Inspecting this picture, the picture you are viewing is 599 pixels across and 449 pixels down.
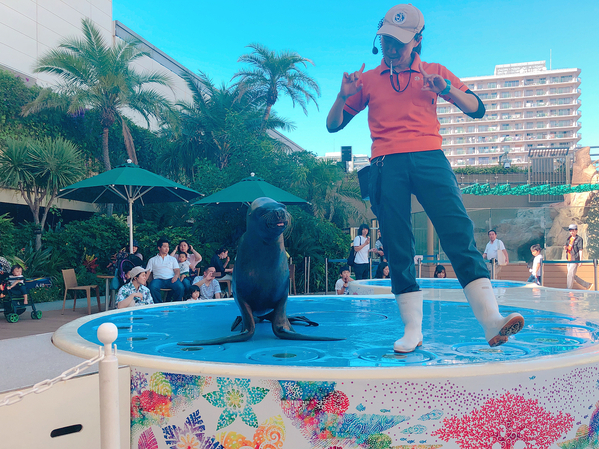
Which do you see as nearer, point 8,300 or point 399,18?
point 399,18

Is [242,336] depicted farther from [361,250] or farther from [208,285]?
[361,250]

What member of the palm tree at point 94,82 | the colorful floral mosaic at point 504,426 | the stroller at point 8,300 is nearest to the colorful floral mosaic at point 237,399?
the colorful floral mosaic at point 504,426

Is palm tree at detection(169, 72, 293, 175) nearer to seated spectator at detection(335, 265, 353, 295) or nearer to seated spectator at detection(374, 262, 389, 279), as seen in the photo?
seated spectator at detection(374, 262, 389, 279)

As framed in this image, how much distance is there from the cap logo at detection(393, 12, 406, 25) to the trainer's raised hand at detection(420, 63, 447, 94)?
382 mm

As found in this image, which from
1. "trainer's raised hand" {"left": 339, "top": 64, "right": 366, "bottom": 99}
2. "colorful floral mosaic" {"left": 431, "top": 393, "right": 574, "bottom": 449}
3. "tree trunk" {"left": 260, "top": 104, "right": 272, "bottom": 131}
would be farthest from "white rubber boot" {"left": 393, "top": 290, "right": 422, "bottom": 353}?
"tree trunk" {"left": 260, "top": 104, "right": 272, "bottom": 131}

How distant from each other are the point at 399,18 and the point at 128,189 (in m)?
7.39

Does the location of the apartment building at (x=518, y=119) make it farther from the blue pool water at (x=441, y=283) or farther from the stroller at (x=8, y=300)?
the stroller at (x=8, y=300)

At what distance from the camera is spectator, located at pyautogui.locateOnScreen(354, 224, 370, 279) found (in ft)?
30.6

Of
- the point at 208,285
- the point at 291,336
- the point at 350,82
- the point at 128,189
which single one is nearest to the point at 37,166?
the point at 128,189

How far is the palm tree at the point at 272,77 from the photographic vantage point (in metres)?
21.1

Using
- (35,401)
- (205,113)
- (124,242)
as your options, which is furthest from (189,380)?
(205,113)

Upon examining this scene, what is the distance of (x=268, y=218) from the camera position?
10.3 feet

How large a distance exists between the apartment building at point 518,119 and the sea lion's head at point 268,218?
303 ft

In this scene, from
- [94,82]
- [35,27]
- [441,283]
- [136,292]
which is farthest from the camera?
[35,27]
